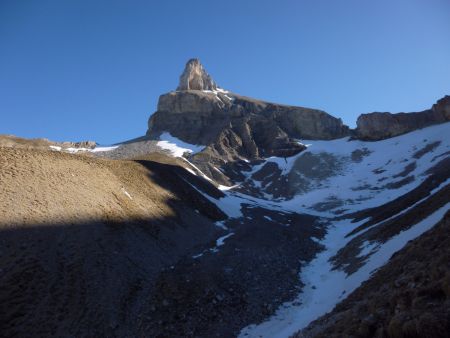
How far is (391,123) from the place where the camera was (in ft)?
432

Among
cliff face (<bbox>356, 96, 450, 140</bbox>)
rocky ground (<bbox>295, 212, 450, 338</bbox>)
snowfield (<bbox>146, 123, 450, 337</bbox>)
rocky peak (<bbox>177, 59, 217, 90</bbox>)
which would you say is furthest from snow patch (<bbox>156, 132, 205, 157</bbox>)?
rocky ground (<bbox>295, 212, 450, 338</bbox>)

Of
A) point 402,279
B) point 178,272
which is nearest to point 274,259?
point 178,272

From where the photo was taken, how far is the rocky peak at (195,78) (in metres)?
176

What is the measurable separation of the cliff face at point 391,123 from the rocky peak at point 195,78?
75.6 meters

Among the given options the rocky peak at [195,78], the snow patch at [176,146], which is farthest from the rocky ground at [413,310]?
the rocky peak at [195,78]

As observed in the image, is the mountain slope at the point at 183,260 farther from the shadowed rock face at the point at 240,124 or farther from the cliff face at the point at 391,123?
the cliff face at the point at 391,123

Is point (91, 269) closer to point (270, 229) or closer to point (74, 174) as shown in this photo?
point (74, 174)

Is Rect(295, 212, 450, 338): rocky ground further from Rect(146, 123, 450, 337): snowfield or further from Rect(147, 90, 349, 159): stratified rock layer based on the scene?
Rect(147, 90, 349, 159): stratified rock layer

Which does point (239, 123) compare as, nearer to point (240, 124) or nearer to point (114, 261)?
point (240, 124)

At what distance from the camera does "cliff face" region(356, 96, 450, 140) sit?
128 metres

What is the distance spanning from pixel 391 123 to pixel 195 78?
88054 mm

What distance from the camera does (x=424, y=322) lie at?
7.48 m

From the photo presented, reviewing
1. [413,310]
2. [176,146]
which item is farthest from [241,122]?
[413,310]

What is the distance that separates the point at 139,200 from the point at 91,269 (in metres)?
15.3
